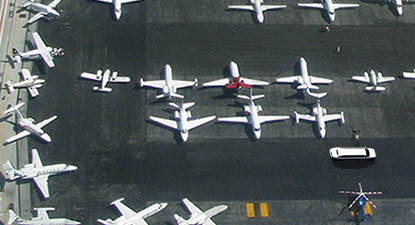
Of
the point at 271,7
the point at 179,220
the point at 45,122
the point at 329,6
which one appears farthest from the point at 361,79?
the point at 45,122

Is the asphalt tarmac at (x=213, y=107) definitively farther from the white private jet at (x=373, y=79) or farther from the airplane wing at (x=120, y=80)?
the white private jet at (x=373, y=79)

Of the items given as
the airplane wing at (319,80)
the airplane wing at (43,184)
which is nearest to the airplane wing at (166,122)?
the airplane wing at (43,184)

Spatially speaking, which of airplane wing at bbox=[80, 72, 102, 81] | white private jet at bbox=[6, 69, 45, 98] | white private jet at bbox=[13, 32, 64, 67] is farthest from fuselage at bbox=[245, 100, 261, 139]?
white private jet at bbox=[6, 69, 45, 98]

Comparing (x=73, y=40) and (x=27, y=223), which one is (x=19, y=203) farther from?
(x=73, y=40)

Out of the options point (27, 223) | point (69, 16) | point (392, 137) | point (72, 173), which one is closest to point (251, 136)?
point (392, 137)

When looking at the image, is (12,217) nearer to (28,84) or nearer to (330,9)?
(28,84)

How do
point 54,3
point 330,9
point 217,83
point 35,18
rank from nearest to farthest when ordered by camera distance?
1. point 217,83
2. point 35,18
3. point 54,3
4. point 330,9
